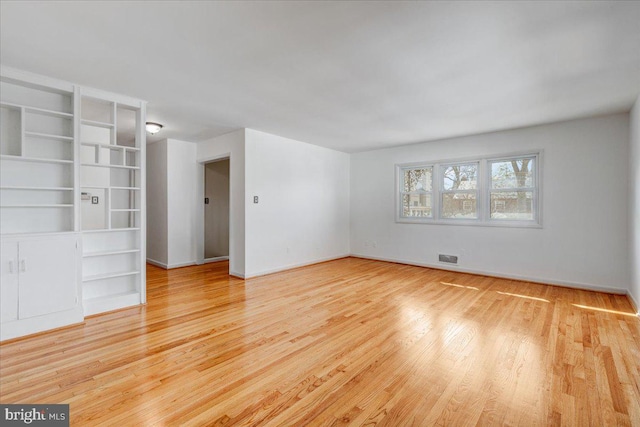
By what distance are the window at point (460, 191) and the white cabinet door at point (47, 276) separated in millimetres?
5827

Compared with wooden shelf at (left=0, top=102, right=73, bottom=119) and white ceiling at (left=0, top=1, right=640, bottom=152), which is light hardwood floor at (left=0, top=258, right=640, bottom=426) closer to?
wooden shelf at (left=0, top=102, right=73, bottom=119)

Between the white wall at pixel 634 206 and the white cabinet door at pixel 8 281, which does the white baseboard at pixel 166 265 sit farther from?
the white wall at pixel 634 206

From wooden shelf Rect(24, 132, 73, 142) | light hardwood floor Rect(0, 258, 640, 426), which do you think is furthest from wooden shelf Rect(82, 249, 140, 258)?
wooden shelf Rect(24, 132, 73, 142)

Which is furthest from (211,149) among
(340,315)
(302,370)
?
(302,370)

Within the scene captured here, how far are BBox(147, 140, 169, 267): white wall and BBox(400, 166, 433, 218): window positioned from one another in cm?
495

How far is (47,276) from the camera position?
2.97 meters

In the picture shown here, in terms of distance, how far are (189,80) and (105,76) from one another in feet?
2.73

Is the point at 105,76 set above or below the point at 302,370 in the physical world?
above

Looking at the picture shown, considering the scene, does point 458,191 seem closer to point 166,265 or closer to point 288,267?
point 288,267

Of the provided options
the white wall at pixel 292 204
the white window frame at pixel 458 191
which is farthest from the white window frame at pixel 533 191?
the white wall at pixel 292 204

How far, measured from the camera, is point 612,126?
420 centimetres

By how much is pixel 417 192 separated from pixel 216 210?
4517 mm

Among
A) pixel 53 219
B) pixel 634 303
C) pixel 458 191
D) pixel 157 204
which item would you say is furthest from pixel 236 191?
pixel 634 303

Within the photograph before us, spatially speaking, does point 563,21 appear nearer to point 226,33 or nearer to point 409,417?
point 226,33
